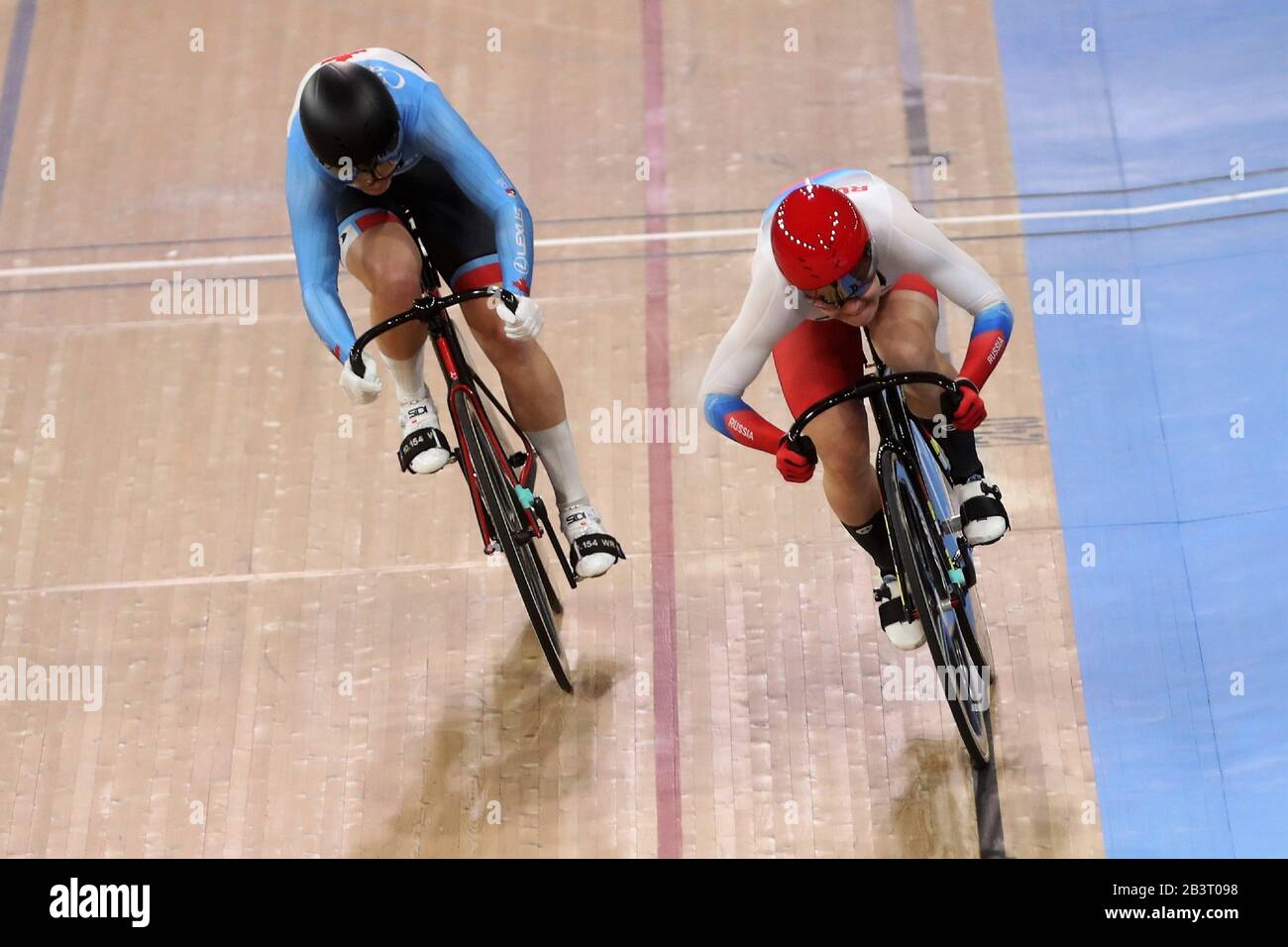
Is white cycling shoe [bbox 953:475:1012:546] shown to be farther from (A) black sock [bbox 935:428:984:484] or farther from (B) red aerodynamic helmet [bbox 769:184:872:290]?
(B) red aerodynamic helmet [bbox 769:184:872:290]

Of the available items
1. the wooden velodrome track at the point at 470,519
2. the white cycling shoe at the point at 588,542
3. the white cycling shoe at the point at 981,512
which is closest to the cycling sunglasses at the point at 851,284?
the white cycling shoe at the point at 981,512

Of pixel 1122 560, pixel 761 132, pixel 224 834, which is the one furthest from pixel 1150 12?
pixel 224 834

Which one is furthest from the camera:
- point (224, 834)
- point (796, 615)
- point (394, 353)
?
point (796, 615)

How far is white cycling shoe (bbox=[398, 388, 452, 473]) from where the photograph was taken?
338 centimetres

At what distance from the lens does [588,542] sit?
363 centimetres

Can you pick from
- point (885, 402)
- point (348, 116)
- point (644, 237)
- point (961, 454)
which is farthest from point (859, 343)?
point (644, 237)

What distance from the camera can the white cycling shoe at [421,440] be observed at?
3.38m

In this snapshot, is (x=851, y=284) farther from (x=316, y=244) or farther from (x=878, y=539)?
(x=316, y=244)

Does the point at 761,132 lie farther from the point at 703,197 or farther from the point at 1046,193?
the point at 1046,193

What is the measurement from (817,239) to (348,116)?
38.4 inches

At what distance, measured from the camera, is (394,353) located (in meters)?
3.44

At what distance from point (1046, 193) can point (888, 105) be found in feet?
2.08

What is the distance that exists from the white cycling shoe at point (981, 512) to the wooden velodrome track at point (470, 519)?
687 mm

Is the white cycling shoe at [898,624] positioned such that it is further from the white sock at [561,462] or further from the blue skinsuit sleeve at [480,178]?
the blue skinsuit sleeve at [480,178]
